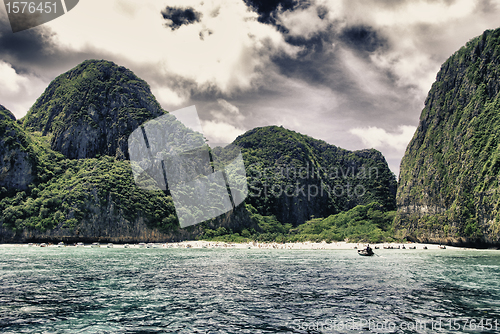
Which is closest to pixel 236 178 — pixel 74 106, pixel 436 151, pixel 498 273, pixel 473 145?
pixel 74 106

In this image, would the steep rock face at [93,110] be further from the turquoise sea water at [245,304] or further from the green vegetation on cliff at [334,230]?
the turquoise sea water at [245,304]

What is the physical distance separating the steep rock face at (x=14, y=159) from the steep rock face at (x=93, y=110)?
1079 inches

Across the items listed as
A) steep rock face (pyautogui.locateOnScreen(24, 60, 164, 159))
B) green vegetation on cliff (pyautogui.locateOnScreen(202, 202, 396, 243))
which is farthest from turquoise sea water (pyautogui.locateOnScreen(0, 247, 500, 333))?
steep rock face (pyautogui.locateOnScreen(24, 60, 164, 159))

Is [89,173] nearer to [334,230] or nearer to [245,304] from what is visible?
[334,230]

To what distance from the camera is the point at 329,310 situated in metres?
18.0

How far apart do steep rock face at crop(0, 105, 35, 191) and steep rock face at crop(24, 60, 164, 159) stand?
27402 millimetres

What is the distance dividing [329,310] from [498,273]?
29.3 meters

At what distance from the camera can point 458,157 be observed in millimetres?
96125

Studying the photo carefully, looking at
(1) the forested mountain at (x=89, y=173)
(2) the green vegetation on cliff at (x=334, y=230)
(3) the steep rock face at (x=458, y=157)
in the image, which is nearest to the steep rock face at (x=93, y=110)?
(1) the forested mountain at (x=89, y=173)

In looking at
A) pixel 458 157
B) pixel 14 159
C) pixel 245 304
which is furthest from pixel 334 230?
pixel 14 159

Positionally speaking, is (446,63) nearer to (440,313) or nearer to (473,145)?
(473,145)

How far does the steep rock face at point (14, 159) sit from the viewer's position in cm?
11219

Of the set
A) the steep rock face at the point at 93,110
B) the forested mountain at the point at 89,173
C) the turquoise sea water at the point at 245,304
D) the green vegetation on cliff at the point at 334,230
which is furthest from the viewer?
the steep rock face at the point at 93,110

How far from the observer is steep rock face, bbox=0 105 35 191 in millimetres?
112188
